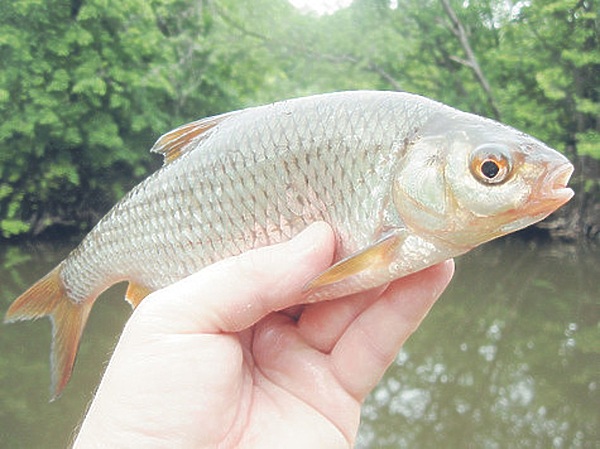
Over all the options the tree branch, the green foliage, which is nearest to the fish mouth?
the green foliage

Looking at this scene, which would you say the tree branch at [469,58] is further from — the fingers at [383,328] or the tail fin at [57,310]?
the fingers at [383,328]

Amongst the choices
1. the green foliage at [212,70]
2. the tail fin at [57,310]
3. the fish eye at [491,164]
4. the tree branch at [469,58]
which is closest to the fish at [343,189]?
the fish eye at [491,164]

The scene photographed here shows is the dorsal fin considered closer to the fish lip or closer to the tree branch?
the fish lip

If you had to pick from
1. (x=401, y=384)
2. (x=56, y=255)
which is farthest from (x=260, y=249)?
(x=56, y=255)

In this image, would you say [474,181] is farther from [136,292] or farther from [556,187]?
[136,292]

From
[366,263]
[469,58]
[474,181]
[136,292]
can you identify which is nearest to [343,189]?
[366,263]

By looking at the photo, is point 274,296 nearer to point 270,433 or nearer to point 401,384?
point 270,433
